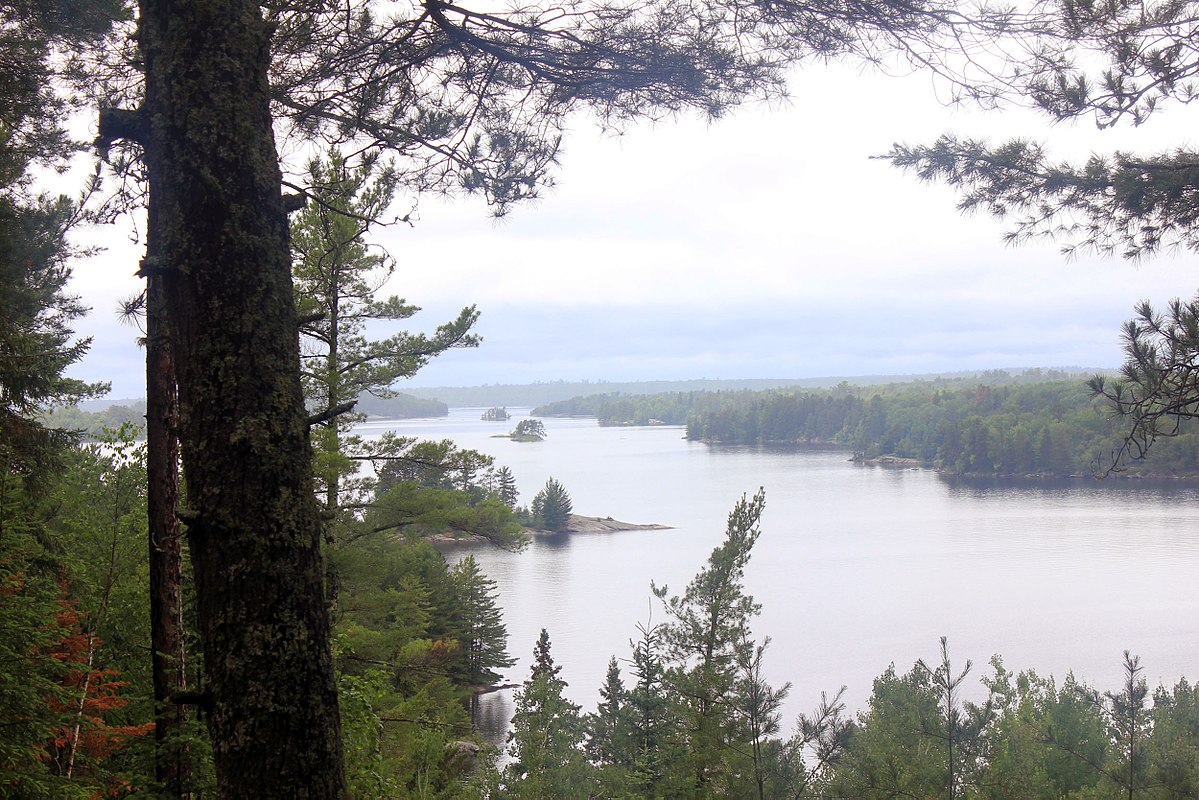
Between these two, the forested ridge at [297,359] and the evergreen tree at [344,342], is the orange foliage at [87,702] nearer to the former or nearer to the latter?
the forested ridge at [297,359]

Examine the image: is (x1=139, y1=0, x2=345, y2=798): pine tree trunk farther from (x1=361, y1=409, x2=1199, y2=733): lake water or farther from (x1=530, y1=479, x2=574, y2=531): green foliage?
(x1=530, y1=479, x2=574, y2=531): green foliage

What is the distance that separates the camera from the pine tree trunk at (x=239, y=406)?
151 cm

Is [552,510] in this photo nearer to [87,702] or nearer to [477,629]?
[477,629]

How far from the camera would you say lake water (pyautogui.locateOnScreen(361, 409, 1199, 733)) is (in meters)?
17.9

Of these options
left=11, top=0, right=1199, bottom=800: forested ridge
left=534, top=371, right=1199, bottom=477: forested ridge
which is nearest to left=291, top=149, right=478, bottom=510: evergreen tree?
left=11, top=0, right=1199, bottom=800: forested ridge

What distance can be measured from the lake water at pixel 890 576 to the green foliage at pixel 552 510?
619 mm

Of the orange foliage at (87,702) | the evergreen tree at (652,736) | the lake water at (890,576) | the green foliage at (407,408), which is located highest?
the green foliage at (407,408)

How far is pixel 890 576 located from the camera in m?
25.0

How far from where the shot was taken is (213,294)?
160 centimetres

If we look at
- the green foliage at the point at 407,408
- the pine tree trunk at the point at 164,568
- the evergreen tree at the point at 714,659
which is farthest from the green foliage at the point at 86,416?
the green foliage at the point at 407,408

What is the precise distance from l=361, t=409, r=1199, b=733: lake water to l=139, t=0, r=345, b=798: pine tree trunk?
14483mm

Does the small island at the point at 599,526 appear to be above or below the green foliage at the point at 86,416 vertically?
below

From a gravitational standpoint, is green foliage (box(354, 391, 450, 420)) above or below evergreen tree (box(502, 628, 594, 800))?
above

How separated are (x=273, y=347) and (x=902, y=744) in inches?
466
